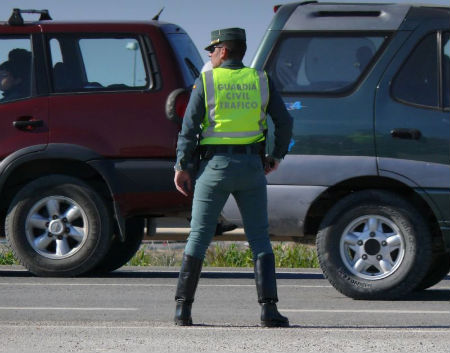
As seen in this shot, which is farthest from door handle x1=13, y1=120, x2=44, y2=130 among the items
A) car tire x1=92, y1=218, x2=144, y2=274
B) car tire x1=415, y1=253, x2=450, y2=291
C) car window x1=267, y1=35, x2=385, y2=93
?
car tire x1=415, y1=253, x2=450, y2=291

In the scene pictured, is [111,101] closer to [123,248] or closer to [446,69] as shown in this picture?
[123,248]

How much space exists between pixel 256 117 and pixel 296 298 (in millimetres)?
2468

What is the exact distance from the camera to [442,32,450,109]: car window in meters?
9.55

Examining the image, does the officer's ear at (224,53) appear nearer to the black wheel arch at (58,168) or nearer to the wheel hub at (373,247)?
the wheel hub at (373,247)

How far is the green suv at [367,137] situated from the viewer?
374 inches

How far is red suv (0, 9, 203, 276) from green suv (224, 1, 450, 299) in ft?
4.96

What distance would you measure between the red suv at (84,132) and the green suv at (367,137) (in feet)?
4.96

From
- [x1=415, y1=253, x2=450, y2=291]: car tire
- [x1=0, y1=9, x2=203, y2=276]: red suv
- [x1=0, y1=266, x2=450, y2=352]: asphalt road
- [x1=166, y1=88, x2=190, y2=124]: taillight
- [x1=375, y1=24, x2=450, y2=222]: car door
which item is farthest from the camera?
[x1=0, y1=9, x2=203, y2=276]: red suv

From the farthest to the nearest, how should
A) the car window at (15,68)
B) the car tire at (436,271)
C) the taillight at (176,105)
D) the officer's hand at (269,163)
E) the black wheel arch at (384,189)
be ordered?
the car window at (15,68) < the taillight at (176,105) < the car tire at (436,271) < the black wheel arch at (384,189) < the officer's hand at (269,163)

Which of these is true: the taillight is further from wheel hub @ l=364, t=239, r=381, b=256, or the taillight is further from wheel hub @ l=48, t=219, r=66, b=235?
wheel hub @ l=364, t=239, r=381, b=256

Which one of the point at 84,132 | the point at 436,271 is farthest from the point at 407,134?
the point at 84,132

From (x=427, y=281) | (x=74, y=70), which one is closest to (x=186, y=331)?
(x=427, y=281)

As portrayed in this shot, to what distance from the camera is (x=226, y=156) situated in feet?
25.3

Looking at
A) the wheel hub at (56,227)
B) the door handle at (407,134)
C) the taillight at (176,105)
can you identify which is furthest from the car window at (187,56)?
the door handle at (407,134)
